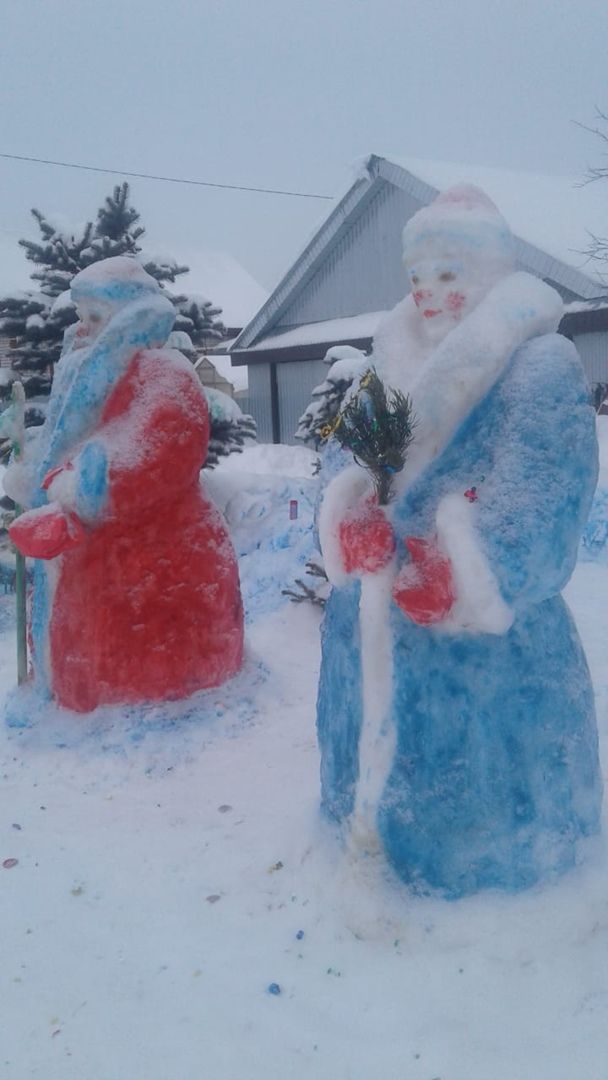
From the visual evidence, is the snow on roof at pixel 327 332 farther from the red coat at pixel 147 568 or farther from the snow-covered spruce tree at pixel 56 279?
the red coat at pixel 147 568

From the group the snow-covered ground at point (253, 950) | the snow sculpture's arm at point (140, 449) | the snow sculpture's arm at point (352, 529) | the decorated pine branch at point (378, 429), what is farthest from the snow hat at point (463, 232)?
the snow-covered ground at point (253, 950)

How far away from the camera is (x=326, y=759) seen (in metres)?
2.86

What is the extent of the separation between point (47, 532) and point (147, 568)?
488 mm

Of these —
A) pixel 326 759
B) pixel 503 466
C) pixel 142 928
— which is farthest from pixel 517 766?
pixel 142 928

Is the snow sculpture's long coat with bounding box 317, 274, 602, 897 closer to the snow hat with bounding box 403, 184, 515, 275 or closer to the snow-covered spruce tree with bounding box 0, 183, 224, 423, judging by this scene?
the snow hat with bounding box 403, 184, 515, 275

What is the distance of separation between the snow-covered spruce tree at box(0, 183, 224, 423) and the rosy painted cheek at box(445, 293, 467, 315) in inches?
186

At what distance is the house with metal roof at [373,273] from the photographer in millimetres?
8805

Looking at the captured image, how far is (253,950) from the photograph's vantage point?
256 centimetres

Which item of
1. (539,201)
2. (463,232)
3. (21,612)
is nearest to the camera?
(463,232)

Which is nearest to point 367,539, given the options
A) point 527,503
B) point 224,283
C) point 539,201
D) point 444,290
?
point 527,503

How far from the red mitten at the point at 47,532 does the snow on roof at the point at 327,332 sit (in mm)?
7234

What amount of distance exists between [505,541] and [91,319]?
2.56m

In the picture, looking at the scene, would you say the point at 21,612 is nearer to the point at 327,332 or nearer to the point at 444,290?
the point at 444,290

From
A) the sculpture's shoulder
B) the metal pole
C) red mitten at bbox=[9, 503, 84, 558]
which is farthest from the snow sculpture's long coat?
the metal pole
